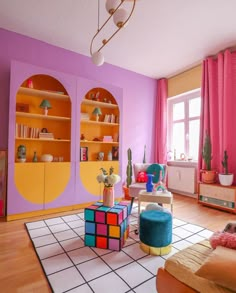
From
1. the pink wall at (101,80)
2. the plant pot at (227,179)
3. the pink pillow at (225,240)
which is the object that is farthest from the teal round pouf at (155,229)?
the pink wall at (101,80)

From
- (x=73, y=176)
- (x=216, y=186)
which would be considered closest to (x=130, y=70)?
(x=73, y=176)

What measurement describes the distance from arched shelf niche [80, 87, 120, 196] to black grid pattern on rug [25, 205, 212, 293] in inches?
40.4

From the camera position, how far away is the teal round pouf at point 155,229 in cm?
164

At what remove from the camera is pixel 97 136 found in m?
3.65

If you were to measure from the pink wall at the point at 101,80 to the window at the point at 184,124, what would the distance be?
49cm

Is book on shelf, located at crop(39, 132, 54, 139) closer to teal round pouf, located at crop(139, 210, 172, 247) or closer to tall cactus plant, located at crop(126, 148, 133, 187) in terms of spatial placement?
tall cactus plant, located at crop(126, 148, 133, 187)

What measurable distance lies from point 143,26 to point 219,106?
6.10 feet

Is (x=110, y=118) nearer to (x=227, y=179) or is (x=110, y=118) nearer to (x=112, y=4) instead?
(x=112, y=4)

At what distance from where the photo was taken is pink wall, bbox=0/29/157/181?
278 centimetres

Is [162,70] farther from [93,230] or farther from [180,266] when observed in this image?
[180,266]

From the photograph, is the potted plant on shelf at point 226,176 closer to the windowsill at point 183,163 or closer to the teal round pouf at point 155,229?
the windowsill at point 183,163

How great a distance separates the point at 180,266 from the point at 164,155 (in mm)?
3560

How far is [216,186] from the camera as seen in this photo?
10.1ft

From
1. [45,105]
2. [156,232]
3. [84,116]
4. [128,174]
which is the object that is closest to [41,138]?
[45,105]
